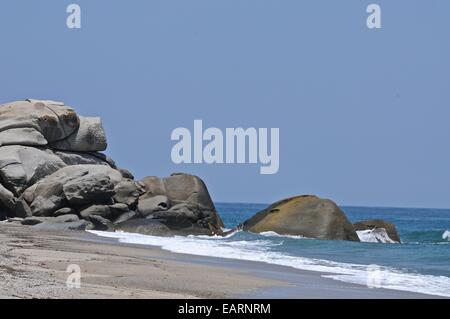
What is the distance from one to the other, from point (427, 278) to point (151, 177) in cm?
2232

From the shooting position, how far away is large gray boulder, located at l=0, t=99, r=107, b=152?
38750 mm

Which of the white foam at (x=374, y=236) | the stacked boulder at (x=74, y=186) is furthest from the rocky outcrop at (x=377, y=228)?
the stacked boulder at (x=74, y=186)

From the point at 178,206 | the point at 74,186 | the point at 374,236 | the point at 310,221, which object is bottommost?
the point at 374,236

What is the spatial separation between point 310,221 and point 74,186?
1063 cm

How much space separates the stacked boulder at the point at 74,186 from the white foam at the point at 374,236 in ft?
24.0

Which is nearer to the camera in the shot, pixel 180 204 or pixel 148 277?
pixel 148 277

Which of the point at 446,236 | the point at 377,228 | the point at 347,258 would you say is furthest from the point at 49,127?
the point at 446,236

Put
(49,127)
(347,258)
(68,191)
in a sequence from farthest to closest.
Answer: (49,127), (68,191), (347,258)

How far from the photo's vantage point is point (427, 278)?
1878 cm

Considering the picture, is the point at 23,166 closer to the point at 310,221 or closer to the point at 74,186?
the point at 74,186

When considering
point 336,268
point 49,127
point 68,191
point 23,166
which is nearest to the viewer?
point 336,268

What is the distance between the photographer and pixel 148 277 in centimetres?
1438
